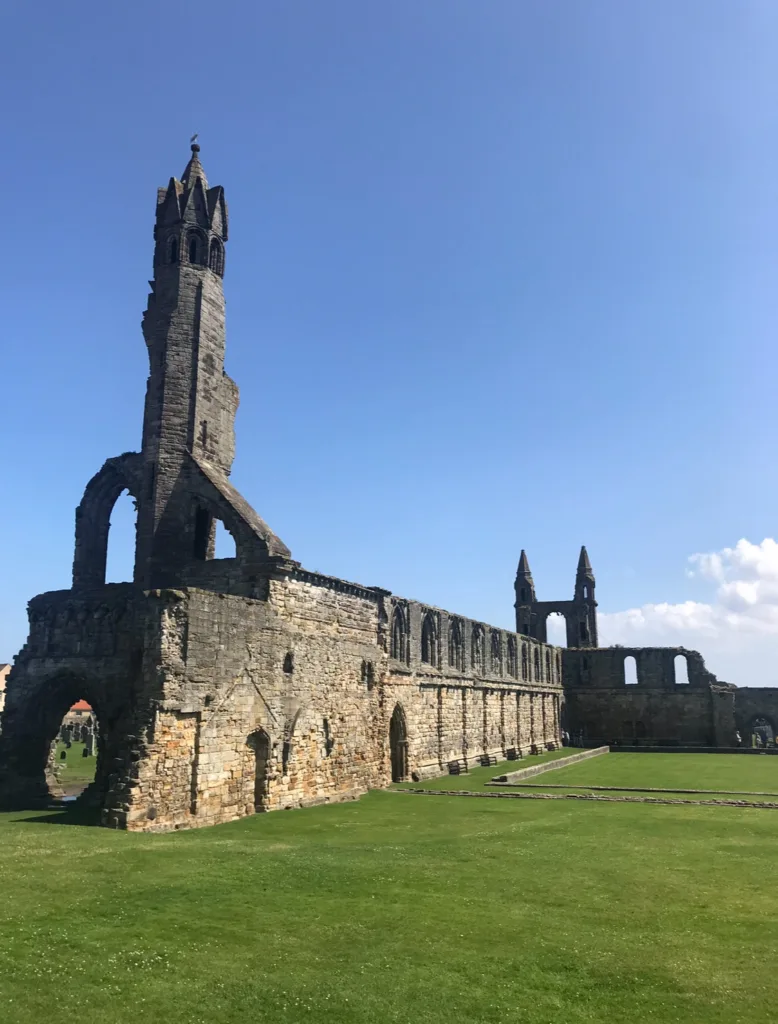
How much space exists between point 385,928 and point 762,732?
62.7 metres

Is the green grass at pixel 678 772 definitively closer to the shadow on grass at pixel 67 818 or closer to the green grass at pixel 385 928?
the green grass at pixel 385 928

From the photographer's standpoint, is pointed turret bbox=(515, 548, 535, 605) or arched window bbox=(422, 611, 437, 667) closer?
arched window bbox=(422, 611, 437, 667)

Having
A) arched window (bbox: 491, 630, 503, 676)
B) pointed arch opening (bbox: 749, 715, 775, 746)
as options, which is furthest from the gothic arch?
pointed arch opening (bbox: 749, 715, 775, 746)

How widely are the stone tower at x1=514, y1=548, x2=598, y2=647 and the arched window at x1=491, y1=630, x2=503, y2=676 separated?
2082cm

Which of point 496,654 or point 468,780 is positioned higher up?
point 496,654

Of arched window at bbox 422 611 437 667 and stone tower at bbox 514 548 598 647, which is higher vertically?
stone tower at bbox 514 548 598 647

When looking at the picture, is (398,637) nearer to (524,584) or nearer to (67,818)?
(67,818)

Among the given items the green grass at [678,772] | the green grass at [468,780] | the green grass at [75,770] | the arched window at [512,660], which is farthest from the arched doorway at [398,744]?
the arched window at [512,660]

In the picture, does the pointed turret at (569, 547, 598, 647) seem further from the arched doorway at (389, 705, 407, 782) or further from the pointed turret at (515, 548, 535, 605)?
the arched doorway at (389, 705, 407, 782)

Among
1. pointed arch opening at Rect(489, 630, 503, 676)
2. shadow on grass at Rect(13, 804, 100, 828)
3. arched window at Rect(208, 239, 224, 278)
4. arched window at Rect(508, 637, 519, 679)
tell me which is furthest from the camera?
arched window at Rect(508, 637, 519, 679)

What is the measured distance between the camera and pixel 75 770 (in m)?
29.5

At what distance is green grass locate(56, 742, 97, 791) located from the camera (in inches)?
1008

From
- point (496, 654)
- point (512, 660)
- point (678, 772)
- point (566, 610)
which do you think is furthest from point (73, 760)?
A: point (566, 610)

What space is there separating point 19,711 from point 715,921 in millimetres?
17944
